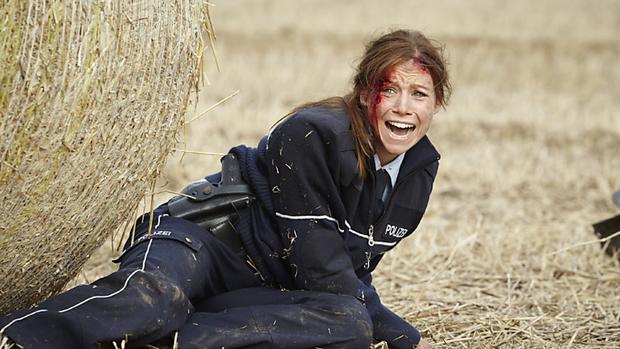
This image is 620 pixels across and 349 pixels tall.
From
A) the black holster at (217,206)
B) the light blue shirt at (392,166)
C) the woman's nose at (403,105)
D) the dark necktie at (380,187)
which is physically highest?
the woman's nose at (403,105)

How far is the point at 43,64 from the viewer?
10.9ft

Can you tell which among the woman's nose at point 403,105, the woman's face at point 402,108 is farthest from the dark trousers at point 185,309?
the woman's nose at point 403,105

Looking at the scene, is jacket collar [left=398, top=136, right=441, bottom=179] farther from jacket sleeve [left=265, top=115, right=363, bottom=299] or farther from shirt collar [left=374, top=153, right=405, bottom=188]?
jacket sleeve [left=265, top=115, right=363, bottom=299]

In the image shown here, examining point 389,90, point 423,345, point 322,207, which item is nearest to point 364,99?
point 389,90

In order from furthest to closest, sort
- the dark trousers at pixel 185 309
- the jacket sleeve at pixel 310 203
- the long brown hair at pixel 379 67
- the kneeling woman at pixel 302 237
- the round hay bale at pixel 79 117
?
the long brown hair at pixel 379 67 → the jacket sleeve at pixel 310 203 → the kneeling woman at pixel 302 237 → the dark trousers at pixel 185 309 → the round hay bale at pixel 79 117

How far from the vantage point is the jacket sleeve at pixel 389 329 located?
4.16 m

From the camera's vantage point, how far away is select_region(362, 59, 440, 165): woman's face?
4.15 metres

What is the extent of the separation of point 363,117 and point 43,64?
1.43m

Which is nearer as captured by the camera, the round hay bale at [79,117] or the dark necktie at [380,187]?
the round hay bale at [79,117]

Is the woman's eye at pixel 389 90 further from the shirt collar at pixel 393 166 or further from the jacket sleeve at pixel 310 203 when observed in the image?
the jacket sleeve at pixel 310 203

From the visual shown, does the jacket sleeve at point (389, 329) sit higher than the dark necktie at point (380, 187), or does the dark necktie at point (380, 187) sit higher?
the dark necktie at point (380, 187)

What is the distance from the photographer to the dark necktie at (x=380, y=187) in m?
4.15

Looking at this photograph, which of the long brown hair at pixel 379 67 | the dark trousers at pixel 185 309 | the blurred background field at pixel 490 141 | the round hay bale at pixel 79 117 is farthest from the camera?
the blurred background field at pixel 490 141

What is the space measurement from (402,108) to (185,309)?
1.23 meters
